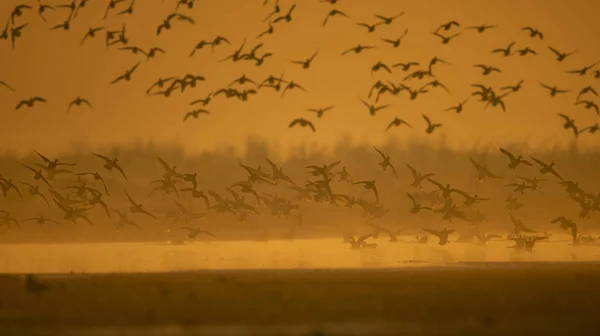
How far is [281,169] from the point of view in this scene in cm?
639

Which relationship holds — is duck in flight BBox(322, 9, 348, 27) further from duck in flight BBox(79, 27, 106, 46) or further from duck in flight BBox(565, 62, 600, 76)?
duck in flight BBox(565, 62, 600, 76)

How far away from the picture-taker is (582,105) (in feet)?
20.7

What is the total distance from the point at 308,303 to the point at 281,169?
9.48 feet

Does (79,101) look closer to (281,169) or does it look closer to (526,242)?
(281,169)

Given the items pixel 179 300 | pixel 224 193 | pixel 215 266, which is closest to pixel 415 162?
pixel 224 193

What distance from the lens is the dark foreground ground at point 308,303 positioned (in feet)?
9.98

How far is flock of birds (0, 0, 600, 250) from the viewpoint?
6.11 m

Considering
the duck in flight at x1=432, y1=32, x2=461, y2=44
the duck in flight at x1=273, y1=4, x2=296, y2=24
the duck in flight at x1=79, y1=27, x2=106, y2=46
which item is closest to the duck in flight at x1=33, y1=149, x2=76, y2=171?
the duck in flight at x1=79, y1=27, x2=106, y2=46

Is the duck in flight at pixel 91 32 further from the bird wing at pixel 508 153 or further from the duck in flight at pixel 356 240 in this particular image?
the bird wing at pixel 508 153

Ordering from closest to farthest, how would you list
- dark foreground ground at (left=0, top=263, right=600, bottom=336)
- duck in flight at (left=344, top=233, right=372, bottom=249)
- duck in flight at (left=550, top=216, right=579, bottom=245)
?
1. dark foreground ground at (left=0, top=263, right=600, bottom=336)
2. duck in flight at (left=344, top=233, right=372, bottom=249)
3. duck in flight at (left=550, top=216, right=579, bottom=245)

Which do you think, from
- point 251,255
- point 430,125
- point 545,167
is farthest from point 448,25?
point 251,255

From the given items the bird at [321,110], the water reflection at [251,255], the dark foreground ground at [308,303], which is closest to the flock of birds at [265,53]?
the bird at [321,110]

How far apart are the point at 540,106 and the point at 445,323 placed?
3568 millimetres

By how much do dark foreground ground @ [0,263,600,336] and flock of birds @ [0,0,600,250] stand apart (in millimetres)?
1583
